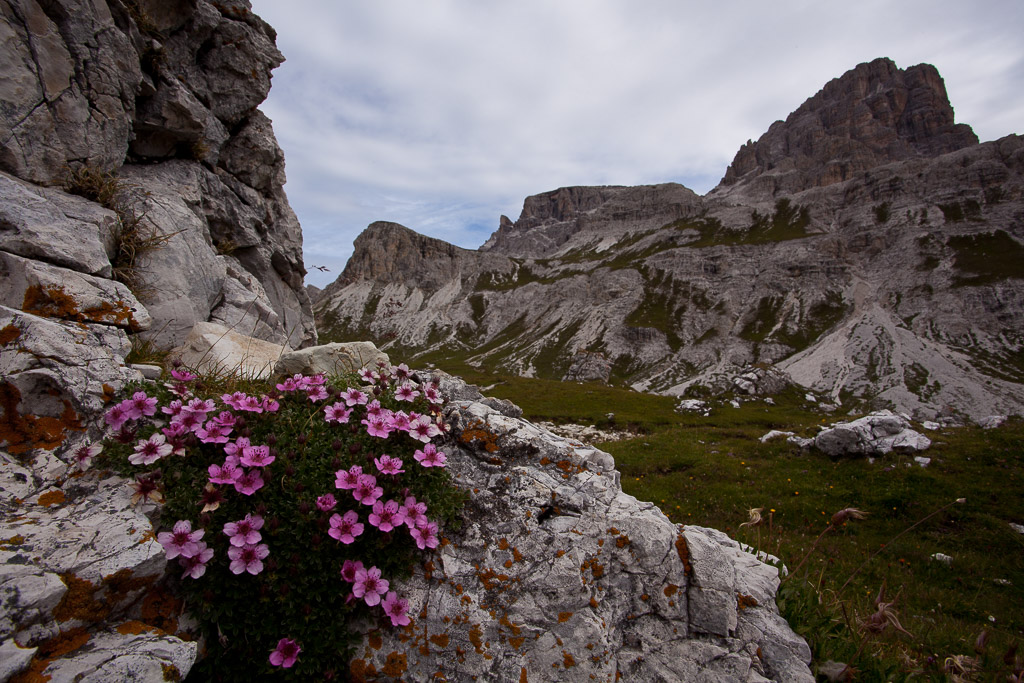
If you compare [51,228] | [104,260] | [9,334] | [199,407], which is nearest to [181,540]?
[199,407]

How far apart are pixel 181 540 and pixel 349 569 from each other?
4.49ft

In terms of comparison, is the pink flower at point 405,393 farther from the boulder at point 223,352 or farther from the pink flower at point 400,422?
the boulder at point 223,352

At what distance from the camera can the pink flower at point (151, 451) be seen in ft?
12.6

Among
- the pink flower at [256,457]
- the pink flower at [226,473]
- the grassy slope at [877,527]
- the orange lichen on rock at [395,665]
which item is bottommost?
the grassy slope at [877,527]

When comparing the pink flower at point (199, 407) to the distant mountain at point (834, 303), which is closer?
the pink flower at point (199, 407)

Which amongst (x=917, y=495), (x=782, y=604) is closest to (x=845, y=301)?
(x=917, y=495)

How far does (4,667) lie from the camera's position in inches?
96.6

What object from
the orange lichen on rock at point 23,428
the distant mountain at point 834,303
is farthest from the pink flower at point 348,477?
the distant mountain at point 834,303

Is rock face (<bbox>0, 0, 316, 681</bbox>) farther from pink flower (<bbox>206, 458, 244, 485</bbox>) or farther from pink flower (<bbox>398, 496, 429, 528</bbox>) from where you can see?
pink flower (<bbox>398, 496, 429, 528</bbox>)

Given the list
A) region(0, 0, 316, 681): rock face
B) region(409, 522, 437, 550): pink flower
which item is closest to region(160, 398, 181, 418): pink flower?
region(0, 0, 316, 681): rock face

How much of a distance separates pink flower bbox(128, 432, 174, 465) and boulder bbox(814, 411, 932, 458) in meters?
25.4

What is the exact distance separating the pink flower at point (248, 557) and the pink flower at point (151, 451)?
3.87ft

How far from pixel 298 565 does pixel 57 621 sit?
58.6 inches

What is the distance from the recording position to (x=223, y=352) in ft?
29.0
